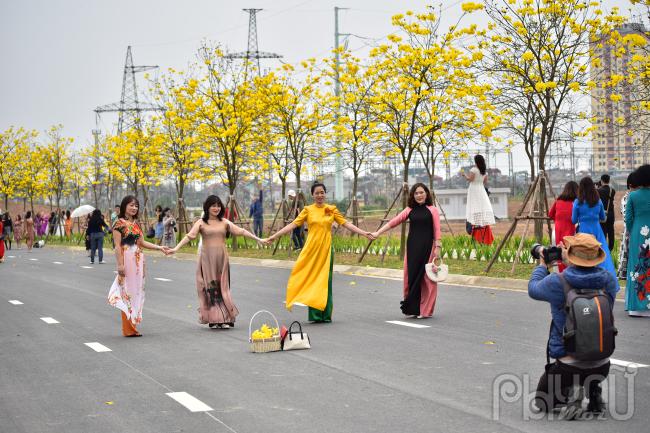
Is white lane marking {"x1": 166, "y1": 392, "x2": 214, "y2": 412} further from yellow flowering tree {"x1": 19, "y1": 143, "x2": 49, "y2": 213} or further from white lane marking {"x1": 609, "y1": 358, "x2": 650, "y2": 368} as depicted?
yellow flowering tree {"x1": 19, "y1": 143, "x2": 49, "y2": 213}

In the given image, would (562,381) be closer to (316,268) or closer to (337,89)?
(316,268)

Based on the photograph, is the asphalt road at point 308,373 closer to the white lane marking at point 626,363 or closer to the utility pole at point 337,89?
the white lane marking at point 626,363

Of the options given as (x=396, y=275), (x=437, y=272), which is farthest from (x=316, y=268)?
(x=396, y=275)

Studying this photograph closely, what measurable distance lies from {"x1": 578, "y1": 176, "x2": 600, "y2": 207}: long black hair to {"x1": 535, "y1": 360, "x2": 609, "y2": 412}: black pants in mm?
7688

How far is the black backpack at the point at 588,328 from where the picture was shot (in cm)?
733

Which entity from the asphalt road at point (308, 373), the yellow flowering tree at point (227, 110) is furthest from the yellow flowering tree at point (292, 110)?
the asphalt road at point (308, 373)

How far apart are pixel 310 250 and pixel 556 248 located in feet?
24.2

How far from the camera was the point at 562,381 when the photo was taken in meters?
7.52

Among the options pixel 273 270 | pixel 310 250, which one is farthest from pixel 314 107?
pixel 310 250

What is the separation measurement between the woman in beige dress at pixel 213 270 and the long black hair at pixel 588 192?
517 centimetres

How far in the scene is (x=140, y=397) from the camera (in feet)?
29.4

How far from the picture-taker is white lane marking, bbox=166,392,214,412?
27.4 feet

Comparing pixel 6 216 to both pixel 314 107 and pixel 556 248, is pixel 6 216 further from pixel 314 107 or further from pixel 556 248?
pixel 556 248

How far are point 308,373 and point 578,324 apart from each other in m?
3.40
